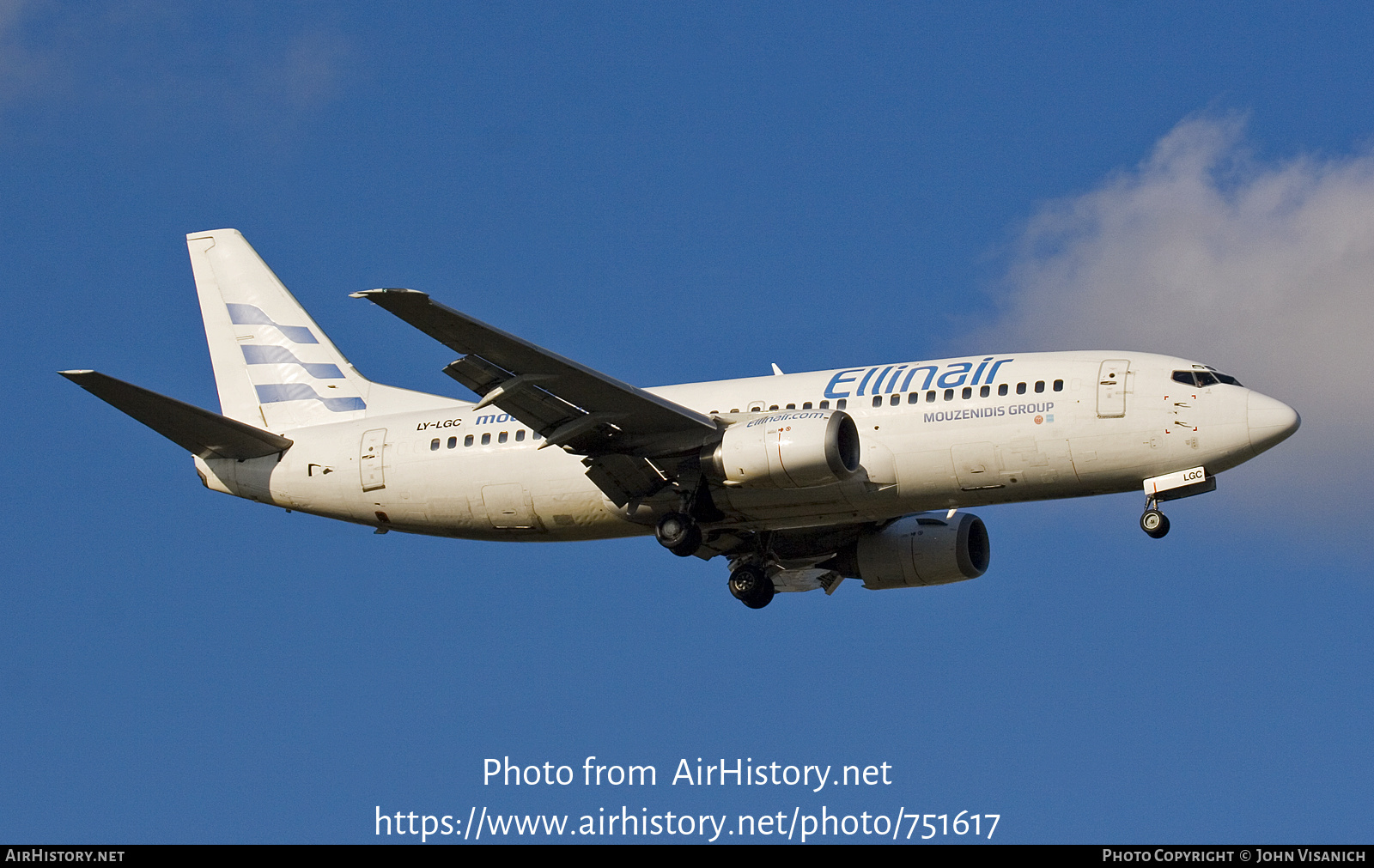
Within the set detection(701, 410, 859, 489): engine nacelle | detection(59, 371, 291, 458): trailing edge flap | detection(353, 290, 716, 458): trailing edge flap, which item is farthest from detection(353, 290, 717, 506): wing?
detection(59, 371, 291, 458): trailing edge flap

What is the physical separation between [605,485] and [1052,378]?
31.4 feet

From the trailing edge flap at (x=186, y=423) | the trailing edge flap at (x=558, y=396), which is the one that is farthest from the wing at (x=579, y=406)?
the trailing edge flap at (x=186, y=423)

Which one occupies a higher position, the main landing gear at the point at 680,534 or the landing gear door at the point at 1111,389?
the landing gear door at the point at 1111,389

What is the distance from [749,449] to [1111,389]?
7292mm

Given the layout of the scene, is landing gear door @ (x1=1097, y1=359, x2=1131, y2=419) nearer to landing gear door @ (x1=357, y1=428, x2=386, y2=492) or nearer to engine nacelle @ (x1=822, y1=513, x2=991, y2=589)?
engine nacelle @ (x1=822, y1=513, x2=991, y2=589)

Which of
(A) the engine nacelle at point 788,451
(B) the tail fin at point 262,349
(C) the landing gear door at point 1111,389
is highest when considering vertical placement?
(B) the tail fin at point 262,349

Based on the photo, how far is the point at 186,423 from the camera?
123 ft

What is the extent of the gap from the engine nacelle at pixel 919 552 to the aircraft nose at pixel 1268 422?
318 inches

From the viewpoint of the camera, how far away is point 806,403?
3472 cm

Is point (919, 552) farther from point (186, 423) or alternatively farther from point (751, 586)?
point (186, 423)

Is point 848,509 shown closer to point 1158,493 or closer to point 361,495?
point 1158,493

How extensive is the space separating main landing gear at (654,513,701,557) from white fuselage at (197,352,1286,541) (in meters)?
0.69

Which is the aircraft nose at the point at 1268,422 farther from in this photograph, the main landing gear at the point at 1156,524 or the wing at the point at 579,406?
the wing at the point at 579,406

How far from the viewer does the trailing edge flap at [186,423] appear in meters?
34.0
